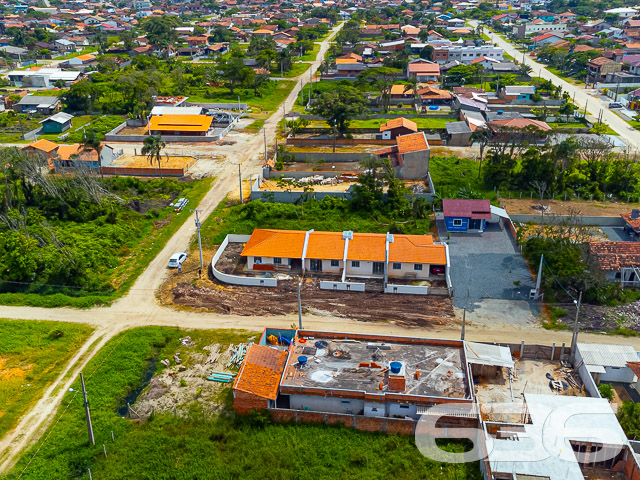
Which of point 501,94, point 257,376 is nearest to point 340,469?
point 257,376

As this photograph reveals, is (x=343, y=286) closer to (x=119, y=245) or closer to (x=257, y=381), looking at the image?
(x=257, y=381)

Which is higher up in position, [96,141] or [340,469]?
[96,141]

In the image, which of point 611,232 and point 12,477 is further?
point 611,232

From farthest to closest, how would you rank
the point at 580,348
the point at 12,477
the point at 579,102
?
the point at 579,102, the point at 580,348, the point at 12,477

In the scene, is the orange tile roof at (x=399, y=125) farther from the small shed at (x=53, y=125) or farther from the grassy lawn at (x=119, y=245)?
the small shed at (x=53, y=125)

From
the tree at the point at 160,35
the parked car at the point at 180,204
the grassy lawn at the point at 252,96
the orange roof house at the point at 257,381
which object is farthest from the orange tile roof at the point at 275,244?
the tree at the point at 160,35

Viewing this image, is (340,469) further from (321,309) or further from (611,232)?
(611,232)

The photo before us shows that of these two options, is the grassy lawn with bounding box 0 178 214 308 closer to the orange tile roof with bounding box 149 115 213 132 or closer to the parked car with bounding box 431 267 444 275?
the orange tile roof with bounding box 149 115 213 132

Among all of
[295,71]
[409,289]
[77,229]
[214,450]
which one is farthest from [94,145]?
[295,71]

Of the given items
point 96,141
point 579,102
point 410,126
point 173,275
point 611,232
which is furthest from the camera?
point 579,102
